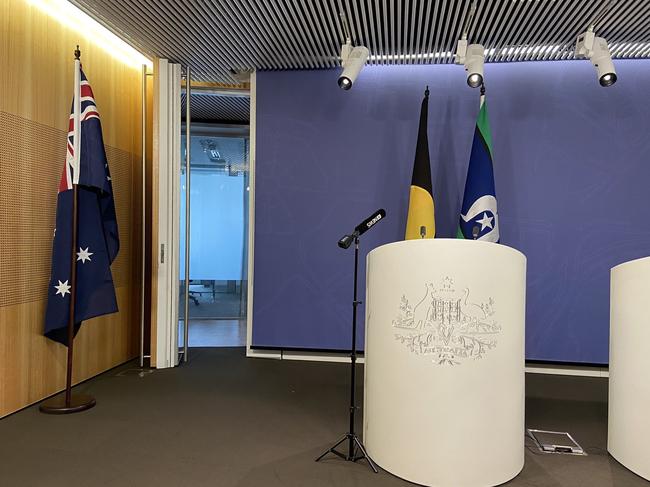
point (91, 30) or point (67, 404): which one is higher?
point (91, 30)

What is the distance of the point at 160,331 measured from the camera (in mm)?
4930

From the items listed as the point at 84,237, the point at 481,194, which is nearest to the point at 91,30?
the point at 84,237

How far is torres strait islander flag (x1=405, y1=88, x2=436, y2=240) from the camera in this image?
4.52m

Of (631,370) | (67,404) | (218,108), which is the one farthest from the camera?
(218,108)

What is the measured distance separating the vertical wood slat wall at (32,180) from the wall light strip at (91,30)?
1.8 inches

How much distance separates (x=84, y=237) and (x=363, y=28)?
9.54 feet

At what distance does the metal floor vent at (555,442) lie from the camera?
304cm

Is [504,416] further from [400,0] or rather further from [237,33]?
[237,33]

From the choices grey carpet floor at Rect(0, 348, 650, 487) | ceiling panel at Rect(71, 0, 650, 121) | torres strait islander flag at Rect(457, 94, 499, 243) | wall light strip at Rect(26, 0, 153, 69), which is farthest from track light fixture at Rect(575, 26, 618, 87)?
wall light strip at Rect(26, 0, 153, 69)

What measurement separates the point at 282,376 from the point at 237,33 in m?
3.16

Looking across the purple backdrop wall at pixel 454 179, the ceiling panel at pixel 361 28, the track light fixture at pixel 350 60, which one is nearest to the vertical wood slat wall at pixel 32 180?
the ceiling panel at pixel 361 28

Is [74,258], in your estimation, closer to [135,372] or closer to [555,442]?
[135,372]

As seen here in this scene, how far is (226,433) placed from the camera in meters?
3.30

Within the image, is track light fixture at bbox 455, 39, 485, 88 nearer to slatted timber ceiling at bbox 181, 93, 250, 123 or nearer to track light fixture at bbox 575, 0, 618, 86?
track light fixture at bbox 575, 0, 618, 86
